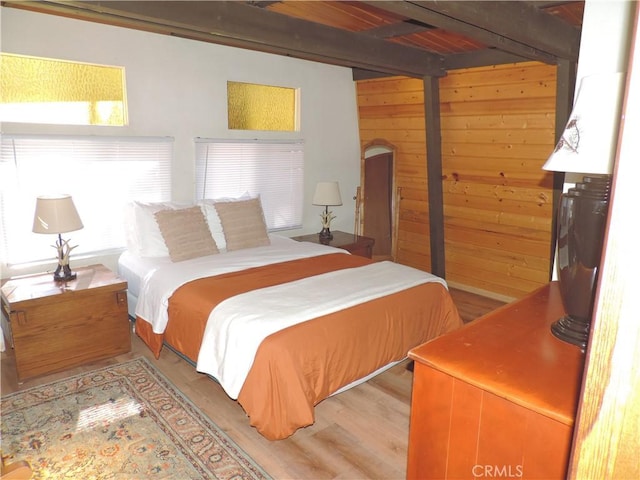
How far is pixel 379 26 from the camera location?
11.7 feet

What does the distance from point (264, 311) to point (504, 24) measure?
2115mm

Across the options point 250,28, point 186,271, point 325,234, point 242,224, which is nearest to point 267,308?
point 186,271

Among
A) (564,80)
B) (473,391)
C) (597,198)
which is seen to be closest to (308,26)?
(564,80)

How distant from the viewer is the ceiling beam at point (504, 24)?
2150 mm

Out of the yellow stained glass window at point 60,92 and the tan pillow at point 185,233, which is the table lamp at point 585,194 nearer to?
the tan pillow at point 185,233

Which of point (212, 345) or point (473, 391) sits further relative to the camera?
point (212, 345)

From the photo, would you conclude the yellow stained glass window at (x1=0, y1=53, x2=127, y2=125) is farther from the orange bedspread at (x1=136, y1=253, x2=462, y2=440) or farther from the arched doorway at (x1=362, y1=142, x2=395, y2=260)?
the arched doorway at (x1=362, y1=142, x2=395, y2=260)

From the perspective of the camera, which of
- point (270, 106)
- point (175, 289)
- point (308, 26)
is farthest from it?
point (270, 106)

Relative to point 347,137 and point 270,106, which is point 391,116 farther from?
point 270,106

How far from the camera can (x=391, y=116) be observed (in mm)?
4875

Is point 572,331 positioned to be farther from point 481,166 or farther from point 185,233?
point 481,166

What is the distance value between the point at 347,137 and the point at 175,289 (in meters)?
3.03

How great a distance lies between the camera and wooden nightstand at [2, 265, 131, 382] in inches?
108

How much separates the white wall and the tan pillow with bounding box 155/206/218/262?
1.64ft
